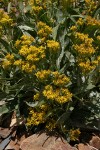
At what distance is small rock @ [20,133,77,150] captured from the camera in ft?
13.1

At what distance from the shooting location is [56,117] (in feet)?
13.5

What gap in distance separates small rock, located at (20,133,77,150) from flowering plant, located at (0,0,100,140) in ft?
0.34

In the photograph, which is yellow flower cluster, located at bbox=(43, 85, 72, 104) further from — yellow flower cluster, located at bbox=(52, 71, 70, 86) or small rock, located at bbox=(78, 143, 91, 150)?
small rock, located at bbox=(78, 143, 91, 150)

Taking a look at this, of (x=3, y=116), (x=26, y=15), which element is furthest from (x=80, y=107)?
(x=26, y=15)

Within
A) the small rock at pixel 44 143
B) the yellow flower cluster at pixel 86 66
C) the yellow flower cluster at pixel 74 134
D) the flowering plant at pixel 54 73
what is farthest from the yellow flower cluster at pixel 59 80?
the small rock at pixel 44 143

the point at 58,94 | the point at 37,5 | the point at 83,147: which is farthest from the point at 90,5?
the point at 83,147

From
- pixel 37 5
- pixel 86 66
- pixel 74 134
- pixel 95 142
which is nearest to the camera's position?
pixel 86 66

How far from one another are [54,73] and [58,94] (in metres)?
0.20

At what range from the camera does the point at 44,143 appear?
405cm

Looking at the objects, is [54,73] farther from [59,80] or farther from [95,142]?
[95,142]

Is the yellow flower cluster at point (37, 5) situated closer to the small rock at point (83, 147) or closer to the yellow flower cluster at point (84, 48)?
the yellow flower cluster at point (84, 48)

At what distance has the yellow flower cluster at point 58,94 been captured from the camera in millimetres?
3580

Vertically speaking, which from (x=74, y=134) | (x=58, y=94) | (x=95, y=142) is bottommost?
(x=95, y=142)

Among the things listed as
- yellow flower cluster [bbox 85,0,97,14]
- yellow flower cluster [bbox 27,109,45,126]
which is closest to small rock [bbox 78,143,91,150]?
yellow flower cluster [bbox 27,109,45,126]
